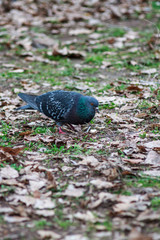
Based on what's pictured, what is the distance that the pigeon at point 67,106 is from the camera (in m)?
→ 4.89

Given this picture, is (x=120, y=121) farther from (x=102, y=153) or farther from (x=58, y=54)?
(x=58, y=54)

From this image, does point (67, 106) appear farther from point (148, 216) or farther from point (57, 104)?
point (148, 216)

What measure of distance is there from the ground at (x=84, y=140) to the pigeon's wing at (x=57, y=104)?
0.21 m

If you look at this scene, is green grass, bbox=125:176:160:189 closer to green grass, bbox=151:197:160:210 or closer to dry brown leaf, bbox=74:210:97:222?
green grass, bbox=151:197:160:210

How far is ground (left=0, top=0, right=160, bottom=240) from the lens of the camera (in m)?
2.88

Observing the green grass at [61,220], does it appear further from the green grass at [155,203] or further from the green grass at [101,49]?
the green grass at [101,49]

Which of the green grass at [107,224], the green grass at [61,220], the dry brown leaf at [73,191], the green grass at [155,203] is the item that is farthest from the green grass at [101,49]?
the green grass at [107,224]

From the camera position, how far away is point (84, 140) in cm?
469

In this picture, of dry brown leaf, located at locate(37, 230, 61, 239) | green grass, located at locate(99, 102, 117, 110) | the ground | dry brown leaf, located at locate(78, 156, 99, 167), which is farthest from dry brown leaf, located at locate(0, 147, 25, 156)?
green grass, located at locate(99, 102, 117, 110)

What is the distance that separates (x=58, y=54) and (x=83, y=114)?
4024 mm

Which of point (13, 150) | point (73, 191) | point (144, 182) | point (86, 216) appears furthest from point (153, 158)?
point (13, 150)

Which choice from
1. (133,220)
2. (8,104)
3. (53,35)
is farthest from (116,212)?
A: (53,35)

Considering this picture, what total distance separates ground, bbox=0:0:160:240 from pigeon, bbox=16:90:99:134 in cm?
18

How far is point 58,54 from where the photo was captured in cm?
854
